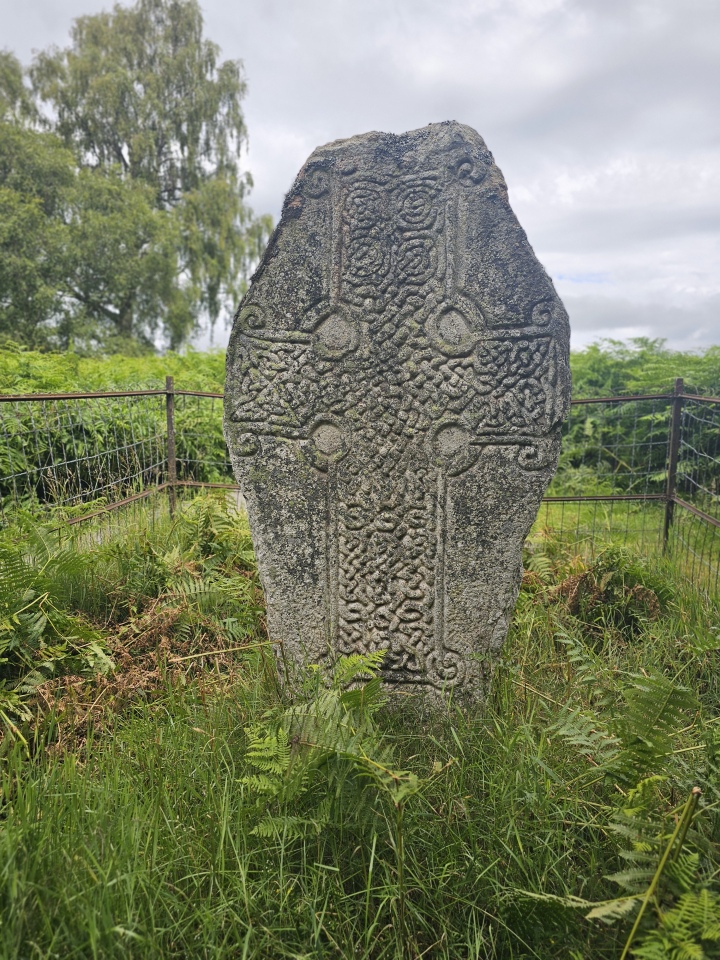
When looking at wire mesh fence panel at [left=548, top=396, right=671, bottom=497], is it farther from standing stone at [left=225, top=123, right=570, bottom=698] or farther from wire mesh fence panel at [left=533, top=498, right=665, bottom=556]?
standing stone at [left=225, top=123, right=570, bottom=698]

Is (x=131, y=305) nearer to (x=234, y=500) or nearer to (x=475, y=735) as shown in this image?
(x=234, y=500)

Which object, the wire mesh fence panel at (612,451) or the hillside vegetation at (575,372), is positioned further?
the wire mesh fence panel at (612,451)

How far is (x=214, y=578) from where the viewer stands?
155 inches

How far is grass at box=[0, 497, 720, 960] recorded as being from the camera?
5.17ft

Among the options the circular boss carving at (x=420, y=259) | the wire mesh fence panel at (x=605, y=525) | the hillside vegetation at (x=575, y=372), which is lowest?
the wire mesh fence panel at (x=605, y=525)

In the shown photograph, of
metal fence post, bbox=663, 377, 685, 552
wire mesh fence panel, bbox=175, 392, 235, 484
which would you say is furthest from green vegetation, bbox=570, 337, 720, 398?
wire mesh fence panel, bbox=175, 392, 235, 484

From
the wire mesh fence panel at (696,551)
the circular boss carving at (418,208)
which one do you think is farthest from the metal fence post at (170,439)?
the wire mesh fence panel at (696,551)

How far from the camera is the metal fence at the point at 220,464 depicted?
469 cm

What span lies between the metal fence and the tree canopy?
43.3 ft

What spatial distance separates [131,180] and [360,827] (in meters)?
25.1

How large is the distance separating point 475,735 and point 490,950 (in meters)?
0.76

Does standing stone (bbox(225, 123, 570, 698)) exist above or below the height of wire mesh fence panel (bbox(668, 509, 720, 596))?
above

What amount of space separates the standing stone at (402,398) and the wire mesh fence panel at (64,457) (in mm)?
2094

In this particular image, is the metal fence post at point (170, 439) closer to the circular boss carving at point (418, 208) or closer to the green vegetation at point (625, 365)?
the circular boss carving at point (418, 208)
